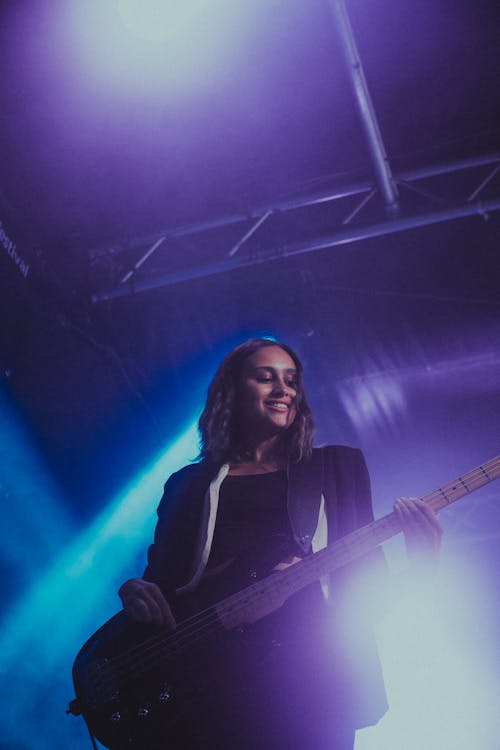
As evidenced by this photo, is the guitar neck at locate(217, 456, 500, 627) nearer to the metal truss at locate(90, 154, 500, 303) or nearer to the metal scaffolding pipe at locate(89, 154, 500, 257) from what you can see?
the metal truss at locate(90, 154, 500, 303)

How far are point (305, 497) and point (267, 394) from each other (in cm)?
57

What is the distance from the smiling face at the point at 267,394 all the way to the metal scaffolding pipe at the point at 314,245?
171cm

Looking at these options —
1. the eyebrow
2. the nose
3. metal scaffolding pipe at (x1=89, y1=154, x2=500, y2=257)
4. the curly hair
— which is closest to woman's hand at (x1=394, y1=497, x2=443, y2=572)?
the curly hair

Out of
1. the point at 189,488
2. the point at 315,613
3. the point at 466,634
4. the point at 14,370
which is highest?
the point at 14,370

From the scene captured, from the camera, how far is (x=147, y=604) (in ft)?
5.37

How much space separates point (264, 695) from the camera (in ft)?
4.74

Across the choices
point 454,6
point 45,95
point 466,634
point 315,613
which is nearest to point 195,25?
point 45,95

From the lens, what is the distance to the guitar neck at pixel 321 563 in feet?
5.18

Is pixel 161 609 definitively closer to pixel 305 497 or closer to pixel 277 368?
pixel 305 497

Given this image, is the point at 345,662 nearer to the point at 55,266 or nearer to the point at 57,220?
the point at 55,266

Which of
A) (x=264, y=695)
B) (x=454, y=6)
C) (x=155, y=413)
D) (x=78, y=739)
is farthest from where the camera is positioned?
(x=155, y=413)

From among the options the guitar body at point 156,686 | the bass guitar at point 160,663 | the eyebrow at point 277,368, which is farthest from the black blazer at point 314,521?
the eyebrow at point 277,368

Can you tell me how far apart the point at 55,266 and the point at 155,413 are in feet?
4.04

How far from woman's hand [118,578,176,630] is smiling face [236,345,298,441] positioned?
80 centimetres
